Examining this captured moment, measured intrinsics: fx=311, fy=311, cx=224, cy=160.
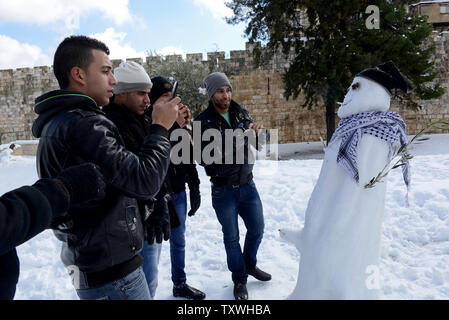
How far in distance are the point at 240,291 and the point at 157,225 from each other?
1239 millimetres

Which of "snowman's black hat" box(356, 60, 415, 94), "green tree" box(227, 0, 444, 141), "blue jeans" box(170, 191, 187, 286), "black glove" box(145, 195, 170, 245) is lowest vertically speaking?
"blue jeans" box(170, 191, 187, 286)

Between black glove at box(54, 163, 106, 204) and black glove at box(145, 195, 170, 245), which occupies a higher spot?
black glove at box(54, 163, 106, 204)

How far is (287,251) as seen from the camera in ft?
12.1

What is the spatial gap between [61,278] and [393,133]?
131 inches

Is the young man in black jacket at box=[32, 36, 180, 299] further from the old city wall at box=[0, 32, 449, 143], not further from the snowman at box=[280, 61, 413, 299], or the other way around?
the old city wall at box=[0, 32, 449, 143]

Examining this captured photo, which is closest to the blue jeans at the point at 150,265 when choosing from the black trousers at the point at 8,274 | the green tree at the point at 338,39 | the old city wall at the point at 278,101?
the black trousers at the point at 8,274

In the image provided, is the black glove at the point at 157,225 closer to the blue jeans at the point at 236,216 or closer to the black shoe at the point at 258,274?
the blue jeans at the point at 236,216

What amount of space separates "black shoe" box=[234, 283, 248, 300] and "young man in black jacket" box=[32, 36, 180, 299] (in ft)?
4.78

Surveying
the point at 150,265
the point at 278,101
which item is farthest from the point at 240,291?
the point at 278,101

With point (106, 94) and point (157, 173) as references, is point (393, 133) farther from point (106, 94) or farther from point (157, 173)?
point (106, 94)

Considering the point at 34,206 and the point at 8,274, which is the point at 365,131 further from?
the point at 8,274

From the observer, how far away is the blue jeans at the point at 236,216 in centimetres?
279

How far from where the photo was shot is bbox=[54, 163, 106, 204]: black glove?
0.95 meters

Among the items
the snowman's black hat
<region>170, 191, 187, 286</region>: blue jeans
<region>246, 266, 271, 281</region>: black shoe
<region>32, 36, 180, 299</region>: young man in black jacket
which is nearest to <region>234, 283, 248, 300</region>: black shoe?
<region>246, 266, 271, 281</region>: black shoe
